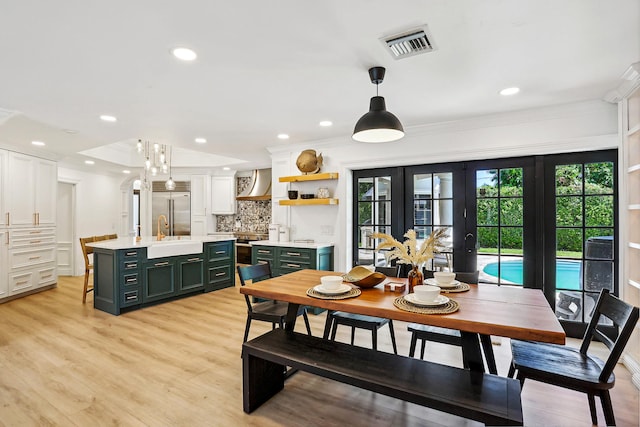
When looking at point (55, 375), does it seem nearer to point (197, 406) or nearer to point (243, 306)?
point (197, 406)

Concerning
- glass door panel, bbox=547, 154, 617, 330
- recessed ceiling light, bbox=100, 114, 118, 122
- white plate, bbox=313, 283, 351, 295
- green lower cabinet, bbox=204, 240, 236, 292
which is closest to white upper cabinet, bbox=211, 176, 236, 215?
green lower cabinet, bbox=204, 240, 236, 292

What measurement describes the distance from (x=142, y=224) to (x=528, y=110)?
7.98 m

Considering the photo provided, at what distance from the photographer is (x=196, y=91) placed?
116 inches

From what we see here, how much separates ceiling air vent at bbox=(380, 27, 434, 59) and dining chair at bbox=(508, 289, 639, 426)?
190 centimetres

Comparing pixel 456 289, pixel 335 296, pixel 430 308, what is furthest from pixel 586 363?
pixel 335 296

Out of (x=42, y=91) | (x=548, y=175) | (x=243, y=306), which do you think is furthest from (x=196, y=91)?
(x=548, y=175)

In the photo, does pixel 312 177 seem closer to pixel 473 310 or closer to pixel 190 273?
pixel 190 273

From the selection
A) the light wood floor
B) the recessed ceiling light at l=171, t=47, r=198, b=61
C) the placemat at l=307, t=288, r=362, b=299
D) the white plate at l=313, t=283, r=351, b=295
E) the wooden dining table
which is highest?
the recessed ceiling light at l=171, t=47, r=198, b=61

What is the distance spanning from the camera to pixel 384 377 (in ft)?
5.94

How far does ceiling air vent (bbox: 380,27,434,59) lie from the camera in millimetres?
2035

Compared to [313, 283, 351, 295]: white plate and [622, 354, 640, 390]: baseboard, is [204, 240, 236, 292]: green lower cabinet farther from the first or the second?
[622, 354, 640, 390]: baseboard

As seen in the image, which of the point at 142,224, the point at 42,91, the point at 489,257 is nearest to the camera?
the point at 42,91

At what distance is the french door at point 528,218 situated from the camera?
3.35 meters

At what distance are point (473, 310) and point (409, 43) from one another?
5.61 feet
